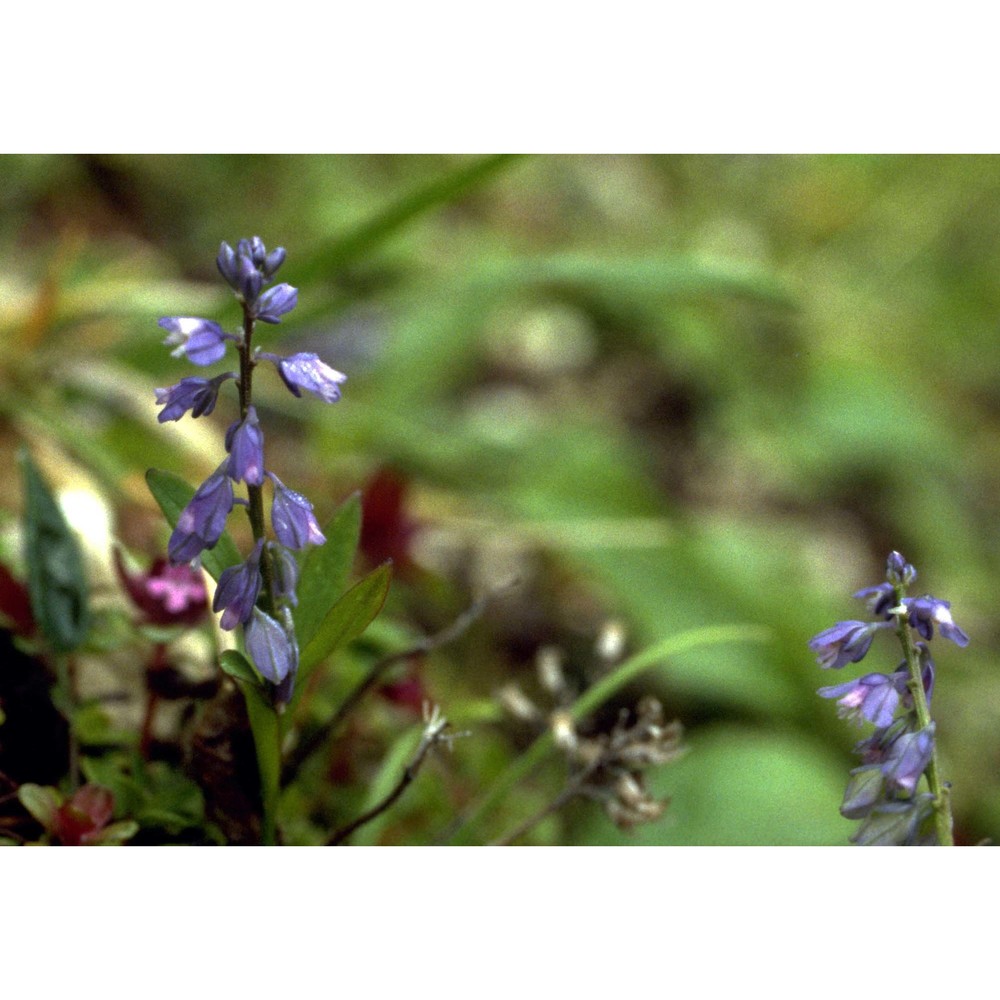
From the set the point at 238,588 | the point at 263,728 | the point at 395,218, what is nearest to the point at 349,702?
the point at 263,728

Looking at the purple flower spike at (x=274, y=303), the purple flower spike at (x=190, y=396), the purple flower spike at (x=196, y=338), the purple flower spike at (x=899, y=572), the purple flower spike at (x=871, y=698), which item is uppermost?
the purple flower spike at (x=274, y=303)

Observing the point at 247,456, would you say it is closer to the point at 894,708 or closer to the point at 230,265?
the point at 230,265

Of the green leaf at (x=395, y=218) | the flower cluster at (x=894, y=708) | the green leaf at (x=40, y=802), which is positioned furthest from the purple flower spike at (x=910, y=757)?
the green leaf at (x=395, y=218)

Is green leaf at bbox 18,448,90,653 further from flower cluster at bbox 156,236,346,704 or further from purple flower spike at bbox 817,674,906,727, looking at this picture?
purple flower spike at bbox 817,674,906,727

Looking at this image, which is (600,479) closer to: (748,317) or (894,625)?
(748,317)

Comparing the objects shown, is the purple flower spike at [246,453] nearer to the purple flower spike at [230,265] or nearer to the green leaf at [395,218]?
the purple flower spike at [230,265]

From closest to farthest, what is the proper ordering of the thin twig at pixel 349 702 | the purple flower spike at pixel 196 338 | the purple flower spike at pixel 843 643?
the purple flower spike at pixel 196 338, the purple flower spike at pixel 843 643, the thin twig at pixel 349 702

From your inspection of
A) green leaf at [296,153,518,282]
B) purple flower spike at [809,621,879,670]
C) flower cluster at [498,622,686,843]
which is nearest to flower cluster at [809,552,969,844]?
purple flower spike at [809,621,879,670]

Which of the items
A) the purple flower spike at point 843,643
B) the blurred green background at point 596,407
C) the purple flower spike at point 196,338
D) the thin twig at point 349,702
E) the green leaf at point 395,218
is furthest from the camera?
the blurred green background at point 596,407
